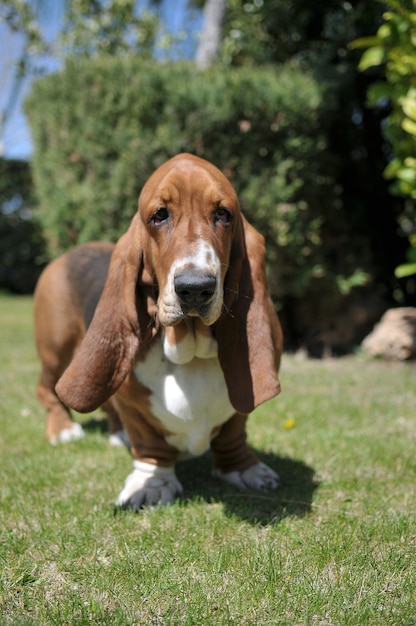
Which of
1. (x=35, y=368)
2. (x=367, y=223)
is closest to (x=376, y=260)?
(x=367, y=223)

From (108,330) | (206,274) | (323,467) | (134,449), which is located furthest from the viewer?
(323,467)

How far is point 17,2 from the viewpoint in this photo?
Answer: 1057cm

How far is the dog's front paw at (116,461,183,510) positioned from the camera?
3053 mm

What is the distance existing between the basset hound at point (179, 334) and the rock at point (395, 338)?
12.7 ft

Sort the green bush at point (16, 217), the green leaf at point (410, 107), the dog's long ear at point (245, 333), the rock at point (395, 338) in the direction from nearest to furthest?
the dog's long ear at point (245, 333) < the green leaf at point (410, 107) < the rock at point (395, 338) < the green bush at point (16, 217)

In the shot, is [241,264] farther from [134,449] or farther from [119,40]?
[119,40]

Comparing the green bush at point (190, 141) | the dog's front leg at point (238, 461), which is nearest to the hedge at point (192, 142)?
the green bush at point (190, 141)

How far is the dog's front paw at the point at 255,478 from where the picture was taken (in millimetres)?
3273

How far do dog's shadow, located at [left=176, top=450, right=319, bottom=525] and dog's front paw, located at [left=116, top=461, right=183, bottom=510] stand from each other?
0.10 m

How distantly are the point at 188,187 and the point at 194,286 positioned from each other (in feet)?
1.60

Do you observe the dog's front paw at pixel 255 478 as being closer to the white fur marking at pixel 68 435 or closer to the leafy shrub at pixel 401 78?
the white fur marking at pixel 68 435

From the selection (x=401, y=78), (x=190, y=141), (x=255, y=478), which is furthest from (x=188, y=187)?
(x=190, y=141)

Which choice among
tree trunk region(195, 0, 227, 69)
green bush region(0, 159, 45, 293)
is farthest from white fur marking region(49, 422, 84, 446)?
green bush region(0, 159, 45, 293)

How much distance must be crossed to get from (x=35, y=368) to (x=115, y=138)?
8.30 ft
